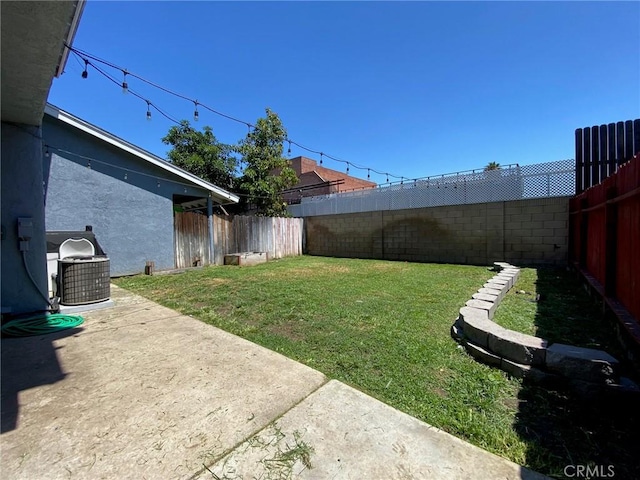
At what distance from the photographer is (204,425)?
1656 mm

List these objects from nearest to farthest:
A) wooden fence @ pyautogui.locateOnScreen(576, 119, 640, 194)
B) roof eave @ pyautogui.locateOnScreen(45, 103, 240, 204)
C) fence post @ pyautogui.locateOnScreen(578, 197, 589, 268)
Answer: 1. fence post @ pyautogui.locateOnScreen(578, 197, 589, 268)
2. roof eave @ pyautogui.locateOnScreen(45, 103, 240, 204)
3. wooden fence @ pyautogui.locateOnScreen(576, 119, 640, 194)

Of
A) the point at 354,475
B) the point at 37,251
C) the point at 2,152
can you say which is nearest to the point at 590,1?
the point at 354,475

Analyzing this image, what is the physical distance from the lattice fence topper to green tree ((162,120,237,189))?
611cm

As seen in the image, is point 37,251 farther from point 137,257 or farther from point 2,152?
point 137,257

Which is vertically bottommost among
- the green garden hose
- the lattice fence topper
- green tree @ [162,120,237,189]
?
the green garden hose

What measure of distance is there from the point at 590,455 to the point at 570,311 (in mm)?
2990

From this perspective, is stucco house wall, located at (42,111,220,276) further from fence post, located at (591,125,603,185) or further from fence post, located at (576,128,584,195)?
fence post, located at (591,125,603,185)

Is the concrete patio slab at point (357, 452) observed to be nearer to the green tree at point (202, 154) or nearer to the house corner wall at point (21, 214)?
the house corner wall at point (21, 214)

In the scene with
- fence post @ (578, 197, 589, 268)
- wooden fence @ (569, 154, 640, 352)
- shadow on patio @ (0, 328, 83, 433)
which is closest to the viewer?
shadow on patio @ (0, 328, 83, 433)

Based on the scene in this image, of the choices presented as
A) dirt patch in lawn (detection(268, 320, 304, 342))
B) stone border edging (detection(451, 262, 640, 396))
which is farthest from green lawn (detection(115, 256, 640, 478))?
stone border edging (detection(451, 262, 640, 396))

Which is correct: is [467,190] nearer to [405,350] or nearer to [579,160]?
[579,160]

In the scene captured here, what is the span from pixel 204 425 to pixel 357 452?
898 millimetres

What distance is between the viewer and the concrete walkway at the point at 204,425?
4.43ft

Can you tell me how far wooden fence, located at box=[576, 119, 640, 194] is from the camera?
6.59 meters
